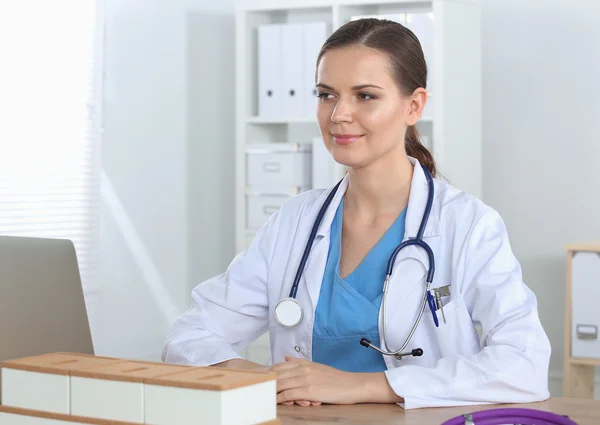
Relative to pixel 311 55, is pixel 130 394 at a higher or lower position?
lower

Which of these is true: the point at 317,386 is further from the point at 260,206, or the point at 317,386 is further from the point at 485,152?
the point at 485,152

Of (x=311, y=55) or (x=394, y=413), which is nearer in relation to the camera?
(x=394, y=413)

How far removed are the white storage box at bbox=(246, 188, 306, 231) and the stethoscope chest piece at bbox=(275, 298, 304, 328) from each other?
2450 millimetres

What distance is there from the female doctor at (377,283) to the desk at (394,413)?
1.0 inches

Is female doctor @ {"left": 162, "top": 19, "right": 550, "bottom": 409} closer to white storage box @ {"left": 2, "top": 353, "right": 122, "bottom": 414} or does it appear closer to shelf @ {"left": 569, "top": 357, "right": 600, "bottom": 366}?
white storage box @ {"left": 2, "top": 353, "right": 122, "bottom": 414}

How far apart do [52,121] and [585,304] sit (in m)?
2.20

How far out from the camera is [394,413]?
1377 millimetres

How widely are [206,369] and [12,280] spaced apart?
967mm

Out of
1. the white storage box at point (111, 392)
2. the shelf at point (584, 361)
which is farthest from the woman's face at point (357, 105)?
the shelf at point (584, 361)

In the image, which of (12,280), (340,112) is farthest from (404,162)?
(12,280)

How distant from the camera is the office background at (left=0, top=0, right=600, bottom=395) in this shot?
162 inches

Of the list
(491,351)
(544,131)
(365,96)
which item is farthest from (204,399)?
(544,131)

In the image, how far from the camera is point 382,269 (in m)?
1.71

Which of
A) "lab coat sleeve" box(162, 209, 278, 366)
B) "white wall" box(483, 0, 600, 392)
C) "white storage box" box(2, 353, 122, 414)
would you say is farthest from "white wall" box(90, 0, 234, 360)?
"white storage box" box(2, 353, 122, 414)
